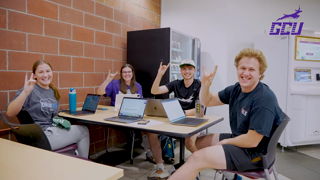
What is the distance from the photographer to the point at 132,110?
2311mm

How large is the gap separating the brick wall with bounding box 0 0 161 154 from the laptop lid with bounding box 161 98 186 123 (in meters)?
1.53

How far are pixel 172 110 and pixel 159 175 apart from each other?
931 millimetres

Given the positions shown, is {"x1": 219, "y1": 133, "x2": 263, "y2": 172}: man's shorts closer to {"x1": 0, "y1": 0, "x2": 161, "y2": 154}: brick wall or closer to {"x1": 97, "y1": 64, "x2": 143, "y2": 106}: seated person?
{"x1": 97, "y1": 64, "x2": 143, "y2": 106}: seated person

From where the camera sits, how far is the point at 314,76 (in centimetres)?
386

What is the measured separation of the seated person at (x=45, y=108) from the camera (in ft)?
6.59

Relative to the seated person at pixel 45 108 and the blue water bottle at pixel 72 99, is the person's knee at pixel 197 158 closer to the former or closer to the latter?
the seated person at pixel 45 108

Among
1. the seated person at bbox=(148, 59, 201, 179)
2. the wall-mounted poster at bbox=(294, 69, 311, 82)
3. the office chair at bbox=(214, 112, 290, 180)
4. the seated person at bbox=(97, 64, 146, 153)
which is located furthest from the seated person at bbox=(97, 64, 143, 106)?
the wall-mounted poster at bbox=(294, 69, 311, 82)

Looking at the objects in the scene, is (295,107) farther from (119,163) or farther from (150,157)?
(119,163)

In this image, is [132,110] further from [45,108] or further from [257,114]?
[257,114]

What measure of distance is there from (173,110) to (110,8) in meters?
2.23

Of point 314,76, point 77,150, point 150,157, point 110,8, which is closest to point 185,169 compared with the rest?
point 77,150

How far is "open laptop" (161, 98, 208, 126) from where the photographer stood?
204cm

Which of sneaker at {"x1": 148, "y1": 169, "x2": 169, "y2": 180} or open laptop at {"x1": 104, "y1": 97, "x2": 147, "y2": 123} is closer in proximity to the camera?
open laptop at {"x1": 104, "y1": 97, "x2": 147, "y2": 123}

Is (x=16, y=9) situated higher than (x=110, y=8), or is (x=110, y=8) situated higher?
(x=110, y=8)
